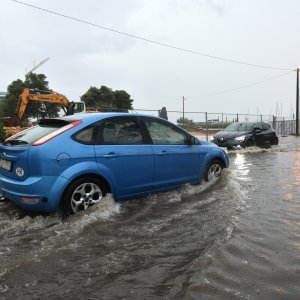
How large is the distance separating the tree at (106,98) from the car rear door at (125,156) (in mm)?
52553

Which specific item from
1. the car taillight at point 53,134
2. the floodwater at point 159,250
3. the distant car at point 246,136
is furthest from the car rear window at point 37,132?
the distant car at point 246,136

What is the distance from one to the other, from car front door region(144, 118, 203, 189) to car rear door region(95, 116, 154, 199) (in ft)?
0.66

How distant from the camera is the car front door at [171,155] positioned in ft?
22.5

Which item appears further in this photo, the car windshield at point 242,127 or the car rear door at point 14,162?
the car windshield at point 242,127

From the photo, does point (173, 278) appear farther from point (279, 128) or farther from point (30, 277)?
point (279, 128)

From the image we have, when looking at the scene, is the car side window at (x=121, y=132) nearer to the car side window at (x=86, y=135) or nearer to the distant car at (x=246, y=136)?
the car side window at (x=86, y=135)

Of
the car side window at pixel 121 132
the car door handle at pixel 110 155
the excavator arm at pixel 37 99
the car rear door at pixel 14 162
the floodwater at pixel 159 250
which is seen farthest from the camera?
the excavator arm at pixel 37 99

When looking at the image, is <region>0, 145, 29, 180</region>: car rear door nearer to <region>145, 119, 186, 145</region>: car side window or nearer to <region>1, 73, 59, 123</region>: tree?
<region>145, 119, 186, 145</region>: car side window

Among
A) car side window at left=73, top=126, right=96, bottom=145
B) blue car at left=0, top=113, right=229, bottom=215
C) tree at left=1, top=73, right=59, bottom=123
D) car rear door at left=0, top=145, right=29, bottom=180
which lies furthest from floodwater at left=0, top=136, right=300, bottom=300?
tree at left=1, top=73, right=59, bottom=123

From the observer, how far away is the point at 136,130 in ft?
22.0

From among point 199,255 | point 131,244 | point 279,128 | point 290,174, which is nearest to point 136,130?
point 131,244

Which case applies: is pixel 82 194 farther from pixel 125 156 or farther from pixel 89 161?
pixel 125 156

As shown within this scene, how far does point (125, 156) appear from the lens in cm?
626

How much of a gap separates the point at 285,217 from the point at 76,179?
116 inches
